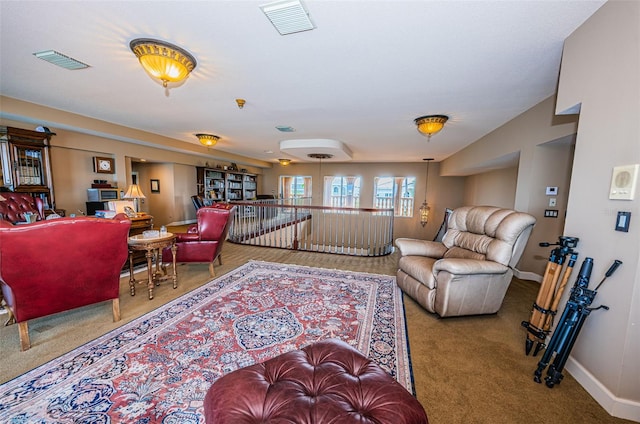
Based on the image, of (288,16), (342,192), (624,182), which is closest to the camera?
(624,182)

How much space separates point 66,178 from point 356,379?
670 centimetres

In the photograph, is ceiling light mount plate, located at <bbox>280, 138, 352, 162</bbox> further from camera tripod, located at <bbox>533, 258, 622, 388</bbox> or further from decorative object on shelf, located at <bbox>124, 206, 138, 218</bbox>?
camera tripod, located at <bbox>533, 258, 622, 388</bbox>

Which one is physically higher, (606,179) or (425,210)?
(606,179)

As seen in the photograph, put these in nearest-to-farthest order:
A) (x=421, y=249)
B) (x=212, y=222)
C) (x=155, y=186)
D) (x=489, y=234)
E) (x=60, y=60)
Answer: (x=60, y=60) → (x=489, y=234) → (x=421, y=249) → (x=212, y=222) → (x=155, y=186)

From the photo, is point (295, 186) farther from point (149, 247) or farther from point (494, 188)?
point (149, 247)

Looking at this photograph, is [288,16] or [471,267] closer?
[288,16]

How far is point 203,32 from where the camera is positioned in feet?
6.19

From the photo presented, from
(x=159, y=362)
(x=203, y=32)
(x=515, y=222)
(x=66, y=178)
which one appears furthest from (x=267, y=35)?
(x=66, y=178)

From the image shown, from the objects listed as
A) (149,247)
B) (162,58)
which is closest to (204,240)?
(149,247)

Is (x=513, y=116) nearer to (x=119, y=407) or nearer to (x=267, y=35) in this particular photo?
(x=267, y=35)

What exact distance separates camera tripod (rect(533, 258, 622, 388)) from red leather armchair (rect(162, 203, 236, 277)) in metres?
3.67

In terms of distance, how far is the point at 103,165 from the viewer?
17.0 ft

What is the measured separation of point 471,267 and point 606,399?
1.06m

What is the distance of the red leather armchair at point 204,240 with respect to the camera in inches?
131
